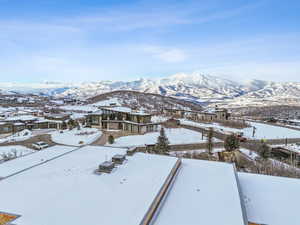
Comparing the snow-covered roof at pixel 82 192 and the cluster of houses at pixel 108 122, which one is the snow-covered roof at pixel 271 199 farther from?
the cluster of houses at pixel 108 122

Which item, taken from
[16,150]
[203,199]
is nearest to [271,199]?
[203,199]

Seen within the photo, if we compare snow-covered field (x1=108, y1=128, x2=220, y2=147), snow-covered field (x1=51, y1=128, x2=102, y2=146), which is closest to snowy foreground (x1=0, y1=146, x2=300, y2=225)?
snow-covered field (x1=108, y1=128, x2=220, y2=147)

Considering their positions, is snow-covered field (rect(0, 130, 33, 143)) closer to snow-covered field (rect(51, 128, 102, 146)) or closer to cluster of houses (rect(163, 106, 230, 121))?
snow-covered field (rect(51, 128, 102, 146))

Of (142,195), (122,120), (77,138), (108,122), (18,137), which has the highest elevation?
(122,120)

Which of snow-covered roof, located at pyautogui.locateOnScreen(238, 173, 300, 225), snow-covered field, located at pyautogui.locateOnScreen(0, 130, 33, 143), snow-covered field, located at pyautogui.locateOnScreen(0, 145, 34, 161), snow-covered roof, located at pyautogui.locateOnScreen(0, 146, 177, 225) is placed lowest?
snow-covered field, located at pyautogui.locateOnScreen(0, 145, 34, 161)

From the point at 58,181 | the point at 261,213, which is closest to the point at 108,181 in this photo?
the point at 58,181

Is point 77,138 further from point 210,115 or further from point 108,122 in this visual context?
point 210,115
